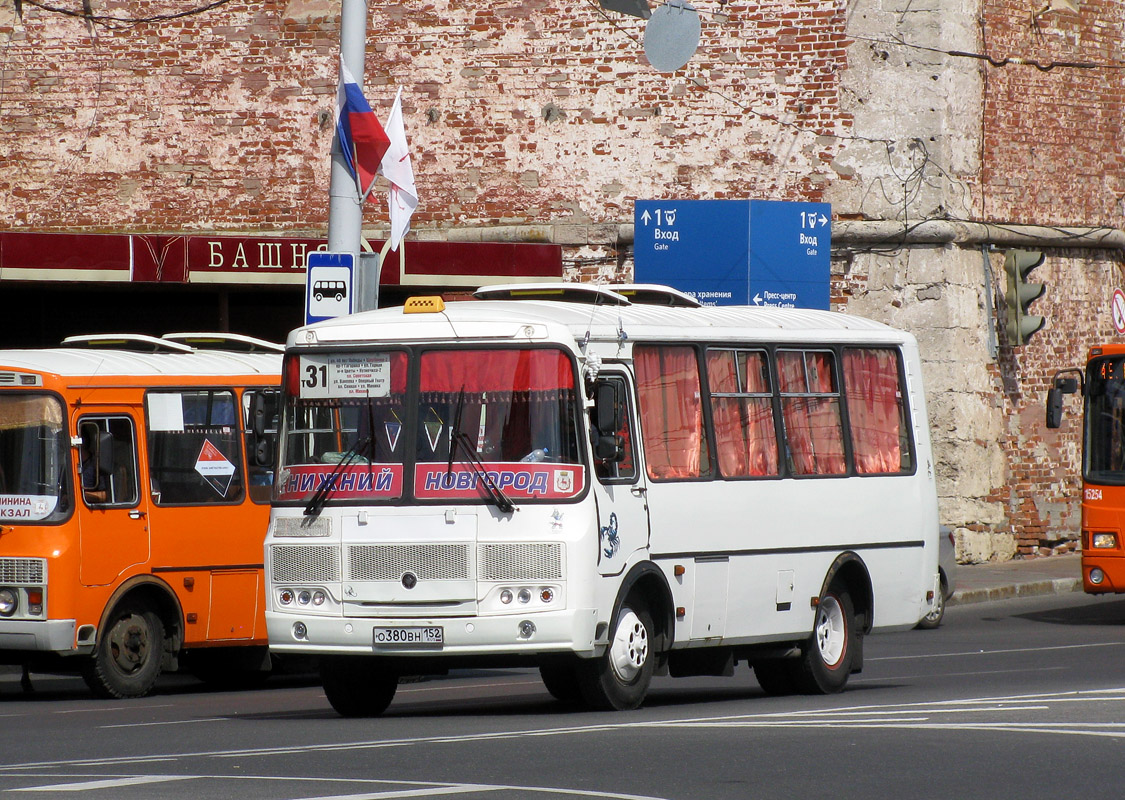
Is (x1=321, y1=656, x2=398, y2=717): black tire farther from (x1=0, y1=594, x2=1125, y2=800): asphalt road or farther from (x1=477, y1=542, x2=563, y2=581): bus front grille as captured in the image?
(x1=477, y1=542, x2=563, y2=581): bus front grille

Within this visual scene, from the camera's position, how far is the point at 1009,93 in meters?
24.2

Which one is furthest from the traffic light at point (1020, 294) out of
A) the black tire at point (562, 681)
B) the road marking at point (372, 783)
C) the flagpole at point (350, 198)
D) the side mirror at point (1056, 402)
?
the road marking at point (372, 783)

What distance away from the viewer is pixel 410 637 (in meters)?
10.7

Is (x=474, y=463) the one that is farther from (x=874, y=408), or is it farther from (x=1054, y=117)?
(x=1054, y=117)

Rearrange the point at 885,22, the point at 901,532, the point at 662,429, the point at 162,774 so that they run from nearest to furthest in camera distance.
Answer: the point at 162,774 < the point at 662,429 < the point at 901,532 < the point at 885,22

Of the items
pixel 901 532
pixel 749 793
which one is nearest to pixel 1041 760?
pixel 749 793

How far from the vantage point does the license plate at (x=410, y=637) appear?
10.6m

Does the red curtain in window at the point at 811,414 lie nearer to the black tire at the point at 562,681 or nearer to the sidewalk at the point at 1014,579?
the black tire at the point at 562,681

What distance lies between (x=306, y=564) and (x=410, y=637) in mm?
834

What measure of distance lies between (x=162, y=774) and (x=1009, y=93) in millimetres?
18666

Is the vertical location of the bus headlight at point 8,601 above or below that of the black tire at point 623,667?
above

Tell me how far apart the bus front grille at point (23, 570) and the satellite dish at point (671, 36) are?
12.3 m

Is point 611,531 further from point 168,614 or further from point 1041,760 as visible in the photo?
point 168,614

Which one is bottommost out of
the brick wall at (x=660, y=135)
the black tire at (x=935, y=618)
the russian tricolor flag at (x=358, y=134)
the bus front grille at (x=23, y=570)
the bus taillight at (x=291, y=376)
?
the black tire at (x=935, y=618)
